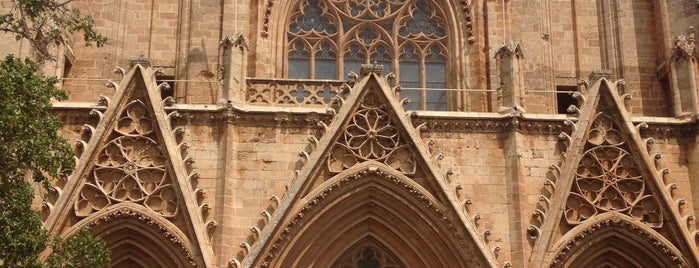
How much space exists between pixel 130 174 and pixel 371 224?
12.1ft

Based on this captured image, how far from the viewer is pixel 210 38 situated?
16.2 m

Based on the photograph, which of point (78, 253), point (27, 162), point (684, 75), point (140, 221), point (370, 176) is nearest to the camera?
point (27, 162)

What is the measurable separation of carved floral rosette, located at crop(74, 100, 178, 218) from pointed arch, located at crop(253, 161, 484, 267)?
1878 mm

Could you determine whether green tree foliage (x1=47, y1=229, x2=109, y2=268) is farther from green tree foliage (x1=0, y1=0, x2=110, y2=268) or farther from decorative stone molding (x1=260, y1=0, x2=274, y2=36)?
decorative stone molding (x1=260, y1=0, x2=274, y2=36)

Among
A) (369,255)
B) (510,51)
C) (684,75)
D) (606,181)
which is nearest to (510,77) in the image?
(510,51)

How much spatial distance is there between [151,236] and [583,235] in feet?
20.7

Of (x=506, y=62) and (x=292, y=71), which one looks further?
(x=292, y=71)

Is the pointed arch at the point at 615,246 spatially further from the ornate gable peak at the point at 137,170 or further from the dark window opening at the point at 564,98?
the ornate gable peak at the point at 137,170

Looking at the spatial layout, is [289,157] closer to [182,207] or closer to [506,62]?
[182,207]

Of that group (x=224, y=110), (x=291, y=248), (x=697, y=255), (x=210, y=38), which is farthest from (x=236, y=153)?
(x=697, y=255)

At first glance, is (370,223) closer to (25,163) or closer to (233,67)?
(233,67)

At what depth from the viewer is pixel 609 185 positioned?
13.7 metres

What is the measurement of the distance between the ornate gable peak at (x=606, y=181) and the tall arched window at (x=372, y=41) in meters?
3.28

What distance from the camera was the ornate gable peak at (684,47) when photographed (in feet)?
47.6
